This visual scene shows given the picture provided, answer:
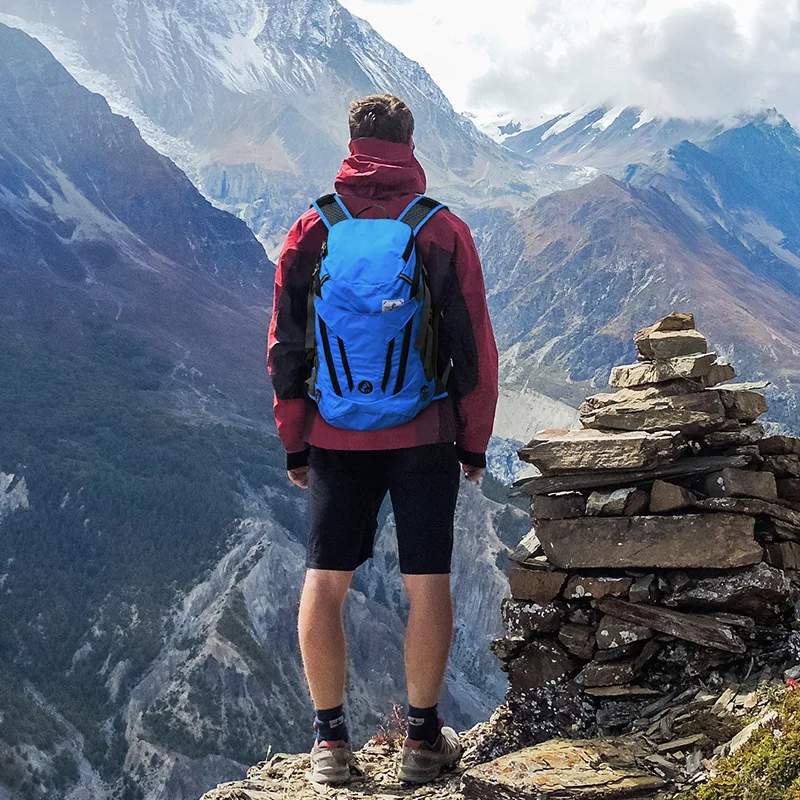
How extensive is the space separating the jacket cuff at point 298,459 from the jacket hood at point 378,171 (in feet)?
4.51

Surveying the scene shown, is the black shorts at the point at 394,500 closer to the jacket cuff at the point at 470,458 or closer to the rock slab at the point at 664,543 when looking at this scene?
the jacket cuff at the point at 470,458

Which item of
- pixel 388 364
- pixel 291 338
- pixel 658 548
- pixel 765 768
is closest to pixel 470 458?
pixel 388 364

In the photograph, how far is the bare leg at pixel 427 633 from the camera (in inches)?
187

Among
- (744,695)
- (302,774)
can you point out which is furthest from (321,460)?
(744,695)

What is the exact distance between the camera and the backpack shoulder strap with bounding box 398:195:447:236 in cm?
459

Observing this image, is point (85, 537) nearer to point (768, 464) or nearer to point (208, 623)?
point (208, 623)

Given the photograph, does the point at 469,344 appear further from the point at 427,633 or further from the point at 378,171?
the point at 427,633

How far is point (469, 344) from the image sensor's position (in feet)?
15.2

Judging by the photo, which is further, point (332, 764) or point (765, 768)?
point (332, 764)

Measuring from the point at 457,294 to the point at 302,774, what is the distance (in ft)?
9.37

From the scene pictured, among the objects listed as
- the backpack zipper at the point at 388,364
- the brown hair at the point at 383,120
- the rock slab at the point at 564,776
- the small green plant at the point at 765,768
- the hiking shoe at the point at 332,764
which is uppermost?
the brown hair at the point at 383,120

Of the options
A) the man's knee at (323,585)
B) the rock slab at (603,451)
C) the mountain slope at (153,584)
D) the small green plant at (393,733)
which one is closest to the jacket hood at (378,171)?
the rock slab at (603,451)

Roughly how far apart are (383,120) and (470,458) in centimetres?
181

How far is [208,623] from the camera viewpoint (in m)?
88.8
